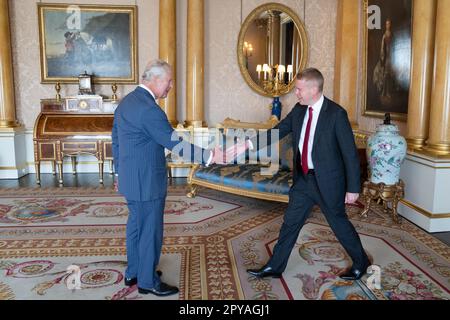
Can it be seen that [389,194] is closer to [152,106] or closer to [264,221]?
[264,221]

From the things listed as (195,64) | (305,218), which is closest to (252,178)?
(305,218)

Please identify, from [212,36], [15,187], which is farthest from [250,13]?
[15,187]

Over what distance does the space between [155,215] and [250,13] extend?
5.74 meters

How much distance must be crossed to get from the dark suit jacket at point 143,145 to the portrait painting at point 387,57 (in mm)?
3839

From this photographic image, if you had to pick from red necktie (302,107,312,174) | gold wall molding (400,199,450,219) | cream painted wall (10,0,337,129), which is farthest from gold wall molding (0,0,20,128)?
gold wall molding (400,199,450,219)

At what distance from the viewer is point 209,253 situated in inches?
149

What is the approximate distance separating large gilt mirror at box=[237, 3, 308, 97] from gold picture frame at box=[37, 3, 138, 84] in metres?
2.03

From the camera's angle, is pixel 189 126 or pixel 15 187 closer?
pixel 15 187

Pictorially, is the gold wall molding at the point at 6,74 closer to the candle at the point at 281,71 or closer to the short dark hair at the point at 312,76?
the candle at the point at 281,71

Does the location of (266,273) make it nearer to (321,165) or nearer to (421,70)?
(321,165)

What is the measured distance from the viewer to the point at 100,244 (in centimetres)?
401

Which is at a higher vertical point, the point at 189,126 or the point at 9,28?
the point at 9,28

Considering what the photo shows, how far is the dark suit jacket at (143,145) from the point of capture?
8.72ft

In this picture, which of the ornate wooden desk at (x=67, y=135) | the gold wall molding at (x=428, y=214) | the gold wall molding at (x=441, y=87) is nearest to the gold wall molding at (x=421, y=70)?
the gold wall molding at (x=441, y=87)
